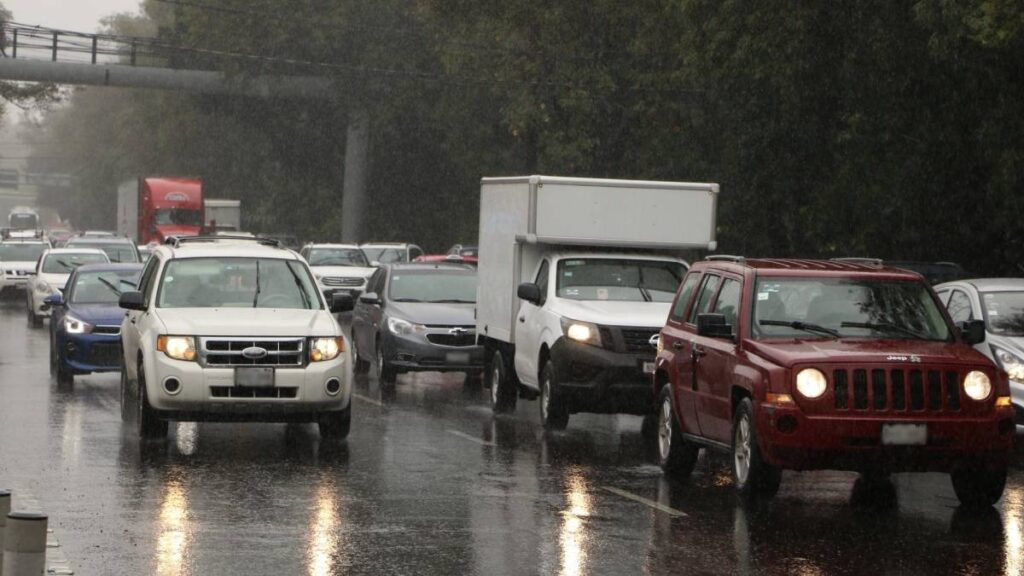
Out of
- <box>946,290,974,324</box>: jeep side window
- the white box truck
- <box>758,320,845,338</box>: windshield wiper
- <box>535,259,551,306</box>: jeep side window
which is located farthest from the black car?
<box>758,320,845,338</box>: windshield wiper

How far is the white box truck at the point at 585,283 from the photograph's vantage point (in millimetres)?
16500

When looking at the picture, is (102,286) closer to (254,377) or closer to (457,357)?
(457,357)

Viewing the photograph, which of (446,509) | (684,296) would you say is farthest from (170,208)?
(446,509)

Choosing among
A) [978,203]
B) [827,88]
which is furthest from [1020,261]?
[827,88]

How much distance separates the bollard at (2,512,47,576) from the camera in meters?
6.56

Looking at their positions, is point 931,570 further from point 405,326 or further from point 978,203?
point 978,203

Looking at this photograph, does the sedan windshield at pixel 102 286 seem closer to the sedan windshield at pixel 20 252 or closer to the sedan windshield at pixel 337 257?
the sedan windshield at pixel 337 257

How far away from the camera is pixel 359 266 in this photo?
42125mm

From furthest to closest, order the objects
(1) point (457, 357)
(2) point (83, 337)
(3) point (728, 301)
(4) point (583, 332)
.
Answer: (1) point (457, 357) < (2) point (83, 337) < (4) point (583, 332) < (3) point (728, 301)

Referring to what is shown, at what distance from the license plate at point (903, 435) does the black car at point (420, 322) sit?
34.7 feet

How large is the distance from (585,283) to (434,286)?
5.84 meters

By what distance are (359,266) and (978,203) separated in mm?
17584

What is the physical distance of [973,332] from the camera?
12461mm

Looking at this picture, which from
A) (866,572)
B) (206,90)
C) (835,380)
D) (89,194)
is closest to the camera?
(866,572)
